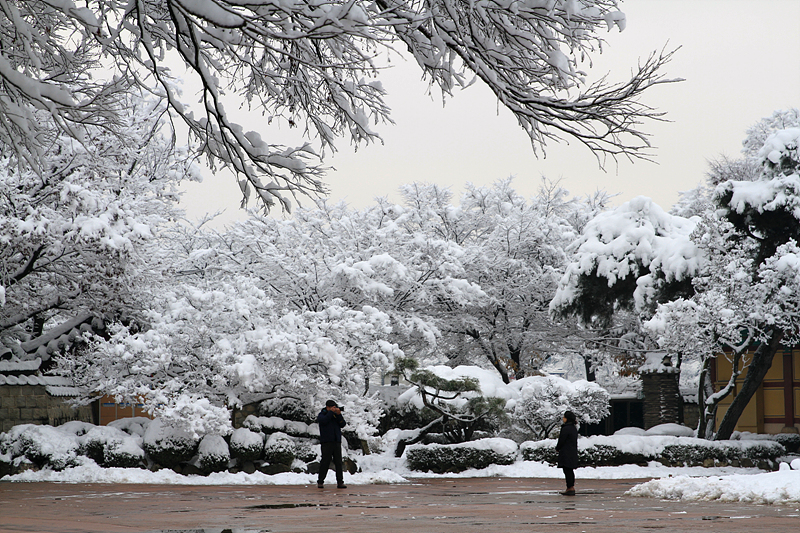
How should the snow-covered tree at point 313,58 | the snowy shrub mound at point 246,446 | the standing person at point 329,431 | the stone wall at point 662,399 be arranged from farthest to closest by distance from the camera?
1. the stone wall at point 662,399
2. the snowy shrub mound at point 246,446
3. the standing person at point 329,431
4. the snow-covered tree at point 313,58

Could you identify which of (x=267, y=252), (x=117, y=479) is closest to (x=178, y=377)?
(x=117, y=479)

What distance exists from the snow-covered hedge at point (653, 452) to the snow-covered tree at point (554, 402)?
5.21ft

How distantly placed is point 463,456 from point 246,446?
5979 millimetres

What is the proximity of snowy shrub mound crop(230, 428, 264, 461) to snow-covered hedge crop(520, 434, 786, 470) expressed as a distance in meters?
7.28

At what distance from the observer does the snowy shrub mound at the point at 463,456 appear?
20547 mm

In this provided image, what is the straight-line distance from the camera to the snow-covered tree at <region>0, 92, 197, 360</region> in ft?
53.7

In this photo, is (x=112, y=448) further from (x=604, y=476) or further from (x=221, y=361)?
(x=604, y=476)

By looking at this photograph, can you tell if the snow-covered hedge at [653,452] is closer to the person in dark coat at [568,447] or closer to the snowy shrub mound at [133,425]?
the person in dark coat at [568,447]

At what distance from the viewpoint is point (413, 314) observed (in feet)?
96.5

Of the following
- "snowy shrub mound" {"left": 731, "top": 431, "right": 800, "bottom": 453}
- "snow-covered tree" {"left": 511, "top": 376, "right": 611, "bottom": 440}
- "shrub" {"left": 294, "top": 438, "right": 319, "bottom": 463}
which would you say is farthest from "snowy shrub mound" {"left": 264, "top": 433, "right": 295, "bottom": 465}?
"snowy shrub mound" {"left": 731, "top": 431, "right": 800, "bottom": 453}

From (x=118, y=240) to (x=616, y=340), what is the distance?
77.5 feet

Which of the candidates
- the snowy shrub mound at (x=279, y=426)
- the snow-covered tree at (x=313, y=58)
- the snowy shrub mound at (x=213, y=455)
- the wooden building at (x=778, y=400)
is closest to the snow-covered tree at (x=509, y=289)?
the wooden building at (x=778, y=400)

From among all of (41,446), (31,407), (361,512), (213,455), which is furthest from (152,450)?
(361,512)

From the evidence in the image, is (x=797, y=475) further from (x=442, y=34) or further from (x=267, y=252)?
(x=267, y=252)
